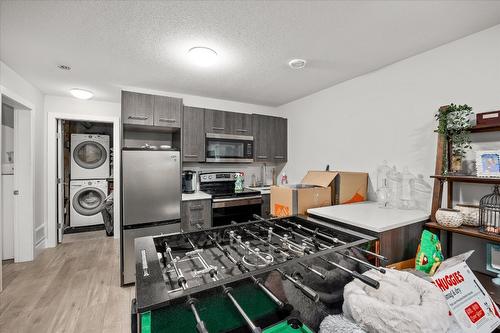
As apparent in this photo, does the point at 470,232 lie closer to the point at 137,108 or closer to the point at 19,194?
the point at 137,108

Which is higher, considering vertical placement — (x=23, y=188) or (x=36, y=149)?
(x=36, y=149)

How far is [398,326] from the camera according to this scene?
762 mm

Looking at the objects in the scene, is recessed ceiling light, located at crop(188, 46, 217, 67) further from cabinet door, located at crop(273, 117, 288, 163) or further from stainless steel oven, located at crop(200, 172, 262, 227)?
cabinet door, located at crop(273, 117, 288, 163)

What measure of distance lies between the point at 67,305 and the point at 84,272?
2.24 ft

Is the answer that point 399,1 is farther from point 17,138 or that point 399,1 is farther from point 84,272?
point 17,138

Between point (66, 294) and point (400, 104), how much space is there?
12.7 ft

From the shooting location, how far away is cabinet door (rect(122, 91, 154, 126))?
8.44ft

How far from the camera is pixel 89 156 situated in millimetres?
4379

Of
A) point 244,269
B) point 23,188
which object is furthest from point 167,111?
point 244,269

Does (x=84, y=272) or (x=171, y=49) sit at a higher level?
(x=171, y=49)

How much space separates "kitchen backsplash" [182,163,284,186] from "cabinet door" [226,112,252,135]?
0.62 metres

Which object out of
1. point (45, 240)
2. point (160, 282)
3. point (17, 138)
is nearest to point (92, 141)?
point (17, 138)

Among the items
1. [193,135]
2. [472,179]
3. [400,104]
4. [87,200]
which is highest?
[400,104]

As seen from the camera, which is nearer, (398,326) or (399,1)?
(398,326)
